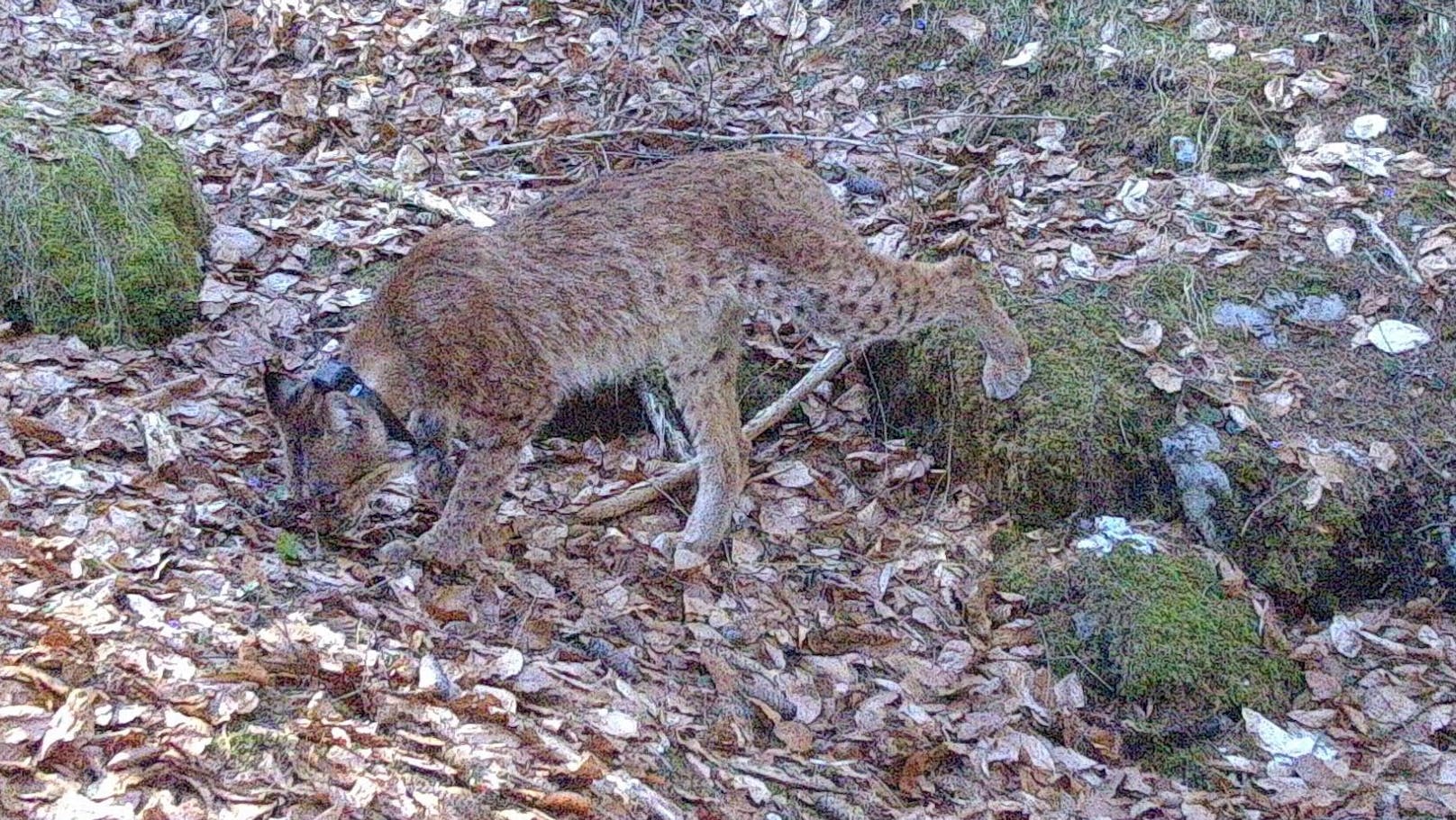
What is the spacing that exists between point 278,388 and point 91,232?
1.46 m

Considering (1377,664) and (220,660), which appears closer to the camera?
(220,660)

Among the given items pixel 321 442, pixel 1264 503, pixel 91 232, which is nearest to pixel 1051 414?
pixel 1264 503

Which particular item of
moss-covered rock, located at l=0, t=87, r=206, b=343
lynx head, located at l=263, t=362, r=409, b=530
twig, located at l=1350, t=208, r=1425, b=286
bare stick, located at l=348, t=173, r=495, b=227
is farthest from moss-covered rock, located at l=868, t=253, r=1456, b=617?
moss-covered rock, located at l=0, t=87, r=206, b=343

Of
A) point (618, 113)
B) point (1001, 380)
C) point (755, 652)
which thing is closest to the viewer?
point (755, 652)

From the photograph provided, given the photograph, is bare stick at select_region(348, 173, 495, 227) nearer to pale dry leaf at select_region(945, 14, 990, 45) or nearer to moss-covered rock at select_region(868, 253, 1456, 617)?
moss-covered rock at select_region(868, 253, 1456, 617)

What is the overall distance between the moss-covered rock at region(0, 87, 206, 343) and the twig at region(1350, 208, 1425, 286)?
4.82m

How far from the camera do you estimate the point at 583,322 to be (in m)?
4.99

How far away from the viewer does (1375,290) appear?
5586 mm

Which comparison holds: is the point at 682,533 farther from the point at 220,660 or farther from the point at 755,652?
the point at 220,660

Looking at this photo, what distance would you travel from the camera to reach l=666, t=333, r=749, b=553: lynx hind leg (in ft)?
17.1

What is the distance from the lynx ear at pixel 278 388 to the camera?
440cm

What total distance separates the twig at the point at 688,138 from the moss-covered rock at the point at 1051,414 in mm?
1262

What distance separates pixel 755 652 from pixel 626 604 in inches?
18.1

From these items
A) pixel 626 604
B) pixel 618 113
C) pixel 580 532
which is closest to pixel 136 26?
pixel 618 113
